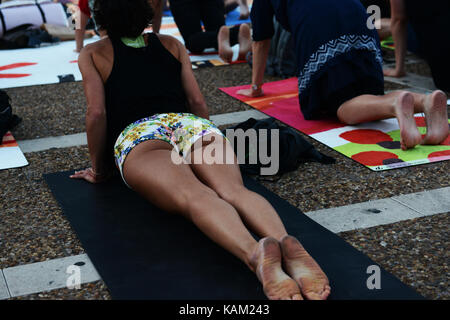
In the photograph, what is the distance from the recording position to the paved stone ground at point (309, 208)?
2.01 m

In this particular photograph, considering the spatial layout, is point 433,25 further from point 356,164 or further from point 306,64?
point 356,164

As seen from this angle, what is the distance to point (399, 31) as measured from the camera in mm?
4691

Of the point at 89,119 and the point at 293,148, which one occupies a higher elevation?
the point at 89,119

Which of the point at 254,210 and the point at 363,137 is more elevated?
the point at 254,210

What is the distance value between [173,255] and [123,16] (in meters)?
1.04

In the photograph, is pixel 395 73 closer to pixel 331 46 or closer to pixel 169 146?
pixel 331 46

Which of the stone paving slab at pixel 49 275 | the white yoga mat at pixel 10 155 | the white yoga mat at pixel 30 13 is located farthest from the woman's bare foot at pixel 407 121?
the white yoga mat at pixel 30 13

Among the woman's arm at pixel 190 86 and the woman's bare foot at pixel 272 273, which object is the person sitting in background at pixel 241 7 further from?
the woman's bare foot at pixel 272 273

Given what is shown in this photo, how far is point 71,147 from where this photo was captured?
11.4 ft

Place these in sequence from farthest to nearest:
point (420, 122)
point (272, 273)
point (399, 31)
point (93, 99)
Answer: point (399, 31), point (420, 122), point (93, 99), point (272, 273)

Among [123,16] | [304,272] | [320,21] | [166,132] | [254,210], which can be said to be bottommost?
Answer: [304,272]

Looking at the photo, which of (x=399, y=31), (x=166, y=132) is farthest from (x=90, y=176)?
(x=399, y=31)
